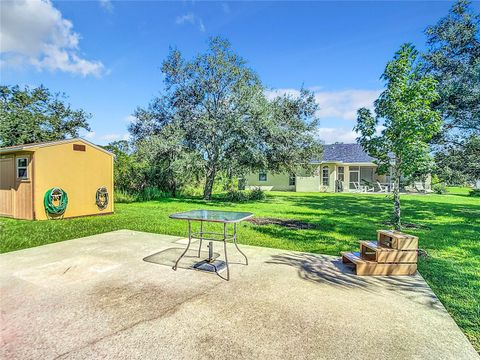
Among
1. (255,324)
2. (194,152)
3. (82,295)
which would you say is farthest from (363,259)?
(194,152)

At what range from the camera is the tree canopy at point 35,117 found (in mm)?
19422

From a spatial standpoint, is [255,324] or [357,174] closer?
[255,324]

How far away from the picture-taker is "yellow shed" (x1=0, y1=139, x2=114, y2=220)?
875cm

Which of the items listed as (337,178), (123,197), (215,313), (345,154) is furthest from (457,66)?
(345,154)

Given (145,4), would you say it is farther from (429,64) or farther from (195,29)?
(429,64)

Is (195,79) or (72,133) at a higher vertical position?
(195,79)

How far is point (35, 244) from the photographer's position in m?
5.76

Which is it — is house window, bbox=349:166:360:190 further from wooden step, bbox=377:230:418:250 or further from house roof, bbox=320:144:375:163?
wooden step, bbox=377:230:418:250

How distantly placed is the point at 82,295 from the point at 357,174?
26.0 m

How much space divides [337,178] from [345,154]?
2790mm

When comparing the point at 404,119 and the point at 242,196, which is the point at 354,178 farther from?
the point at 404,119

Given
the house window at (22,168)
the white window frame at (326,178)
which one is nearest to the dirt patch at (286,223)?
the house window at (22,168)

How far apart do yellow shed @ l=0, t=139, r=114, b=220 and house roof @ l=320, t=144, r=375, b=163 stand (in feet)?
61.9

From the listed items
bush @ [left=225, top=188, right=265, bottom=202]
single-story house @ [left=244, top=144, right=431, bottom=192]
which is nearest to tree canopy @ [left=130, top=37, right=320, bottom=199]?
bush @ [left=225, top=188, right=265, bottom=202]
